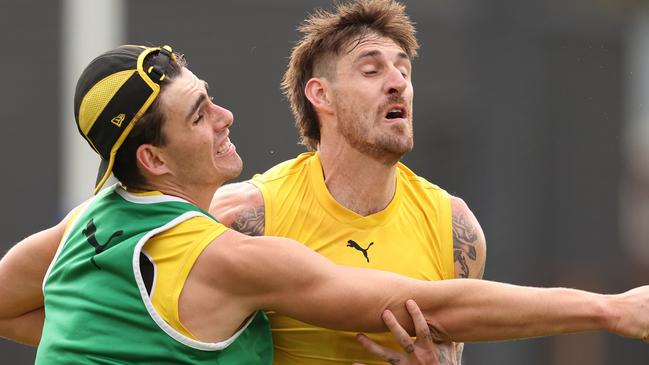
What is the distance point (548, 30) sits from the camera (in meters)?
16.7

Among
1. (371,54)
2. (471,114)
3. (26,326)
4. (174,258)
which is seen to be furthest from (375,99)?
(471,114)

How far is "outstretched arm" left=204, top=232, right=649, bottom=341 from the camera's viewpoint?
474 centimetres

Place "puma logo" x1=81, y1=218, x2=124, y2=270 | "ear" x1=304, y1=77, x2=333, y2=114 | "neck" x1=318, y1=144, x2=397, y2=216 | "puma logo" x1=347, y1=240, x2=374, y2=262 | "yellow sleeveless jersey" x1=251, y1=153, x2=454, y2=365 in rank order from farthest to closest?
"ear" x1=304, y1=77, x2=333, y2=114 < "neck" x1=318, y1=144, x2=397, y2=216 < "puma logo" x1=347, y1=240, x2=374, y2=262 < "yellow sleeveless jersey" x1=251, y1=153, x2=454, y2=365 < "puma logo" x1=81, y1=218, x2=124, y2=270

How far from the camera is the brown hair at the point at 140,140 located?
16.1 ft

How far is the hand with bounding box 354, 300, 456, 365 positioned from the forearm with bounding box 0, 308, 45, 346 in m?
1.39

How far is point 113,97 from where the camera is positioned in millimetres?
4867

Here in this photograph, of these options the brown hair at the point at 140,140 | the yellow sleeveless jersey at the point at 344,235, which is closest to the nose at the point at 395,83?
the yellow sleeveless jersey at the point at 344,235

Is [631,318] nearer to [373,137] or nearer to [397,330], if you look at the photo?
[397,330]

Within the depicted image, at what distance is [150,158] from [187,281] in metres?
0.55

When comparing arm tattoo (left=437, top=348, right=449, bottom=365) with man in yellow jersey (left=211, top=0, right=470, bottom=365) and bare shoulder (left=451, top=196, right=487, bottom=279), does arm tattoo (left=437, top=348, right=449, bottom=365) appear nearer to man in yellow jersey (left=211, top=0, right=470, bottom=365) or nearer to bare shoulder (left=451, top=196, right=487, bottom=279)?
man in yellow jersey (left=211, top=0, right=470, bottom=365)

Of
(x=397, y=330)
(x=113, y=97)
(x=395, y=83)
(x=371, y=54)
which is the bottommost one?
(x=397, y=330)

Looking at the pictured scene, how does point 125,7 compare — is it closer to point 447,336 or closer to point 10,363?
point 10,363

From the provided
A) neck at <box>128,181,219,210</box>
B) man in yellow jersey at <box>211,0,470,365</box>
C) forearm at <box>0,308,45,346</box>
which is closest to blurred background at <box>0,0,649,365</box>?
forearm at <box>0,308,45,346</box>

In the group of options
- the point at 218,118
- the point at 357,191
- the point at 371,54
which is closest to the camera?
the point at 218,118
